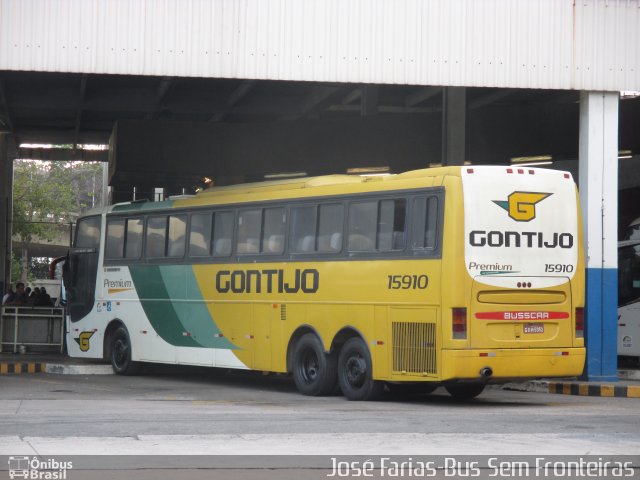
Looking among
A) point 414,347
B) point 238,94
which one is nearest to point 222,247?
point 414,347

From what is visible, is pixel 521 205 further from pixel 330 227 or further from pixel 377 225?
pixel 330 227

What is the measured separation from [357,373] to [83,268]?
9.08m

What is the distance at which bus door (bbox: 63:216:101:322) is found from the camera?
2423 cm

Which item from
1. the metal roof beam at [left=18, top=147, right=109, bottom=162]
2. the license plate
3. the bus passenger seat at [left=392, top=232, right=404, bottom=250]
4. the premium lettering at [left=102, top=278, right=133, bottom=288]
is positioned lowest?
the license plate

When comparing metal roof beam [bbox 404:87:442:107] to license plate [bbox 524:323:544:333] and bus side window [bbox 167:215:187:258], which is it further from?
license plate [bbox 524:323:544:333]

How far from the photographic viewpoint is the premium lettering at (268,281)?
1822cm

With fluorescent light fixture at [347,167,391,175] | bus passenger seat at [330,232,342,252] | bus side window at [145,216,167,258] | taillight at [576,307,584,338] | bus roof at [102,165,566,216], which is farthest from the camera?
fluorescent light fixture at [347,167,391,175]

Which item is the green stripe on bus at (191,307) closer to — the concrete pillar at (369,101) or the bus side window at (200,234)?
the bus side window at (200,234)

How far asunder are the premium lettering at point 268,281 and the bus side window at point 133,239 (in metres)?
2.96

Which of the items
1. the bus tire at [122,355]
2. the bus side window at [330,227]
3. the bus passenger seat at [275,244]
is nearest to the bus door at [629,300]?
the bus tire at [122,355]

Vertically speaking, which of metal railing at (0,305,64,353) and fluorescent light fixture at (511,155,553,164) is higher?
fluorescent light fixture at (511,155,553,164)

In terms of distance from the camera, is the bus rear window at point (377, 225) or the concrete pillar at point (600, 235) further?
the concrete pillar at point (600, 235)

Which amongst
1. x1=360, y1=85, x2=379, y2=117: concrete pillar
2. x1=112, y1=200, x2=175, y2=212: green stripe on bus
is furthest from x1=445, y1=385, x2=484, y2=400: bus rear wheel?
x1=360, y1=85, x2=379, y2=117: concrete pillar

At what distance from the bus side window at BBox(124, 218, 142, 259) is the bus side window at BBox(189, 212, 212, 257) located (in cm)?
194
